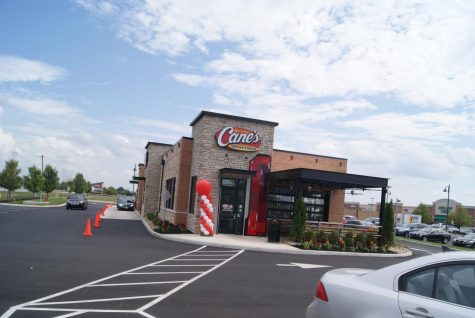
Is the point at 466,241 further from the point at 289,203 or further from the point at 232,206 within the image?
the point at 232,206

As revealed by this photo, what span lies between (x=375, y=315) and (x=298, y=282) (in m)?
6.31

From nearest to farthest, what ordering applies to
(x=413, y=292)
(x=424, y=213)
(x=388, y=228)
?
(x=413, y=292) < (x=388, y=228) < (x=424, y=213)

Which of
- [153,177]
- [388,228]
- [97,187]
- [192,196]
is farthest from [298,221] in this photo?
[97,187]

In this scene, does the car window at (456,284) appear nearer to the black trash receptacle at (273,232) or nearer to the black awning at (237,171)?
the black trash receptacle at (273,232)

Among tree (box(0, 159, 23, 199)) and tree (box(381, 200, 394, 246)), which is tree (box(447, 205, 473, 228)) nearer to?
tree (box(381, 200, 394, 246))

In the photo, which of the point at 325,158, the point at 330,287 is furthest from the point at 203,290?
the point at 325,158

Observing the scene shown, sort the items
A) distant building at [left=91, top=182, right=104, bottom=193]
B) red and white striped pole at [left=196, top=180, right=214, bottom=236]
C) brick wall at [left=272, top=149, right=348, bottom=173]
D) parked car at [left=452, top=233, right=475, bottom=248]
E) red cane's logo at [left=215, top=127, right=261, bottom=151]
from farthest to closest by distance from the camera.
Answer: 1. distant building at [left=91, top=182, right=104, bottom=193]
2. parked car at [left=452, top=233, right=475, bottom=248]
3. brick wall at [left=272, top=149, right=348, bottom=173]
4. red cane's logo at [left=215, top=127, right=261, bottom=151]
5. red and white striped pole at [left=196, top=180, right=214, bottom=236]

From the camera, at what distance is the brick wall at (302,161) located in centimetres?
2400

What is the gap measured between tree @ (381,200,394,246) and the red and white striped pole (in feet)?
26.4

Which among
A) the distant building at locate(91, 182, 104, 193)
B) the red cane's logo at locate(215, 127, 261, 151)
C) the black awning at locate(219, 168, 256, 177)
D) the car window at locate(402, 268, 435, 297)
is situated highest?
the red cane's logo at locate(215, 127, 261, 151)

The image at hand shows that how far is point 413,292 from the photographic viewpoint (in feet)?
12.6

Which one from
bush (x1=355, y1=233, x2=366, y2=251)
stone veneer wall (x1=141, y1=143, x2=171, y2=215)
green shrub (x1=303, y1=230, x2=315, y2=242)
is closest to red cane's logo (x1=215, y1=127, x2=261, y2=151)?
green shrub (x1=303, y1=230, x2=315, y2=242)

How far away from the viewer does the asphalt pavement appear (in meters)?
6.88

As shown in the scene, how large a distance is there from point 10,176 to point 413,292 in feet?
168
